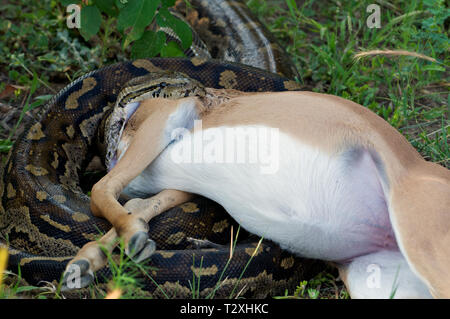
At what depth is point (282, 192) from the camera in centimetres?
401

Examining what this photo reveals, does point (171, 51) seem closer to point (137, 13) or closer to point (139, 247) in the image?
point (137, 13)

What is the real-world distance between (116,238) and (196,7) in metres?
5.03

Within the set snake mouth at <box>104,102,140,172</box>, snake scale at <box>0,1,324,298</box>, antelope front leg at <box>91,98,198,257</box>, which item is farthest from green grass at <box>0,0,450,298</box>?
antelope front leg at <box>91,98,198,257</box>

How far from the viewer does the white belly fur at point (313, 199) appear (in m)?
4.00

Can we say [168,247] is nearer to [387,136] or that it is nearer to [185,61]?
[387,136]

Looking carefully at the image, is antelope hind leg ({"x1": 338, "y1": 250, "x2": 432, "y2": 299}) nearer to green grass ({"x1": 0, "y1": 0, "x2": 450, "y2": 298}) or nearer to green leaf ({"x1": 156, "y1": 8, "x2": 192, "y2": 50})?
green grass ({"x1": 0, "y1": 0, "x2": 450, "y2": 298})

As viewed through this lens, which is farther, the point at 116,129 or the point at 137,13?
the point at 137,13

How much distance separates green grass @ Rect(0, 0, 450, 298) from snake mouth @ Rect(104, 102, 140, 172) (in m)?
1.24

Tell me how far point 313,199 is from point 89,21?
9.59ft

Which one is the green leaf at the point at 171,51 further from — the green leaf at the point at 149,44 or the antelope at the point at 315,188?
the antelope at the point at 315,188

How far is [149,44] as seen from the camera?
5.88m

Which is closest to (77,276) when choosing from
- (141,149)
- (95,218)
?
(95,218)

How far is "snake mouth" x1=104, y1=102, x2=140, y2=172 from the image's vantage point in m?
4.89

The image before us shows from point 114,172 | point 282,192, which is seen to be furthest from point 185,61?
point 282,192
